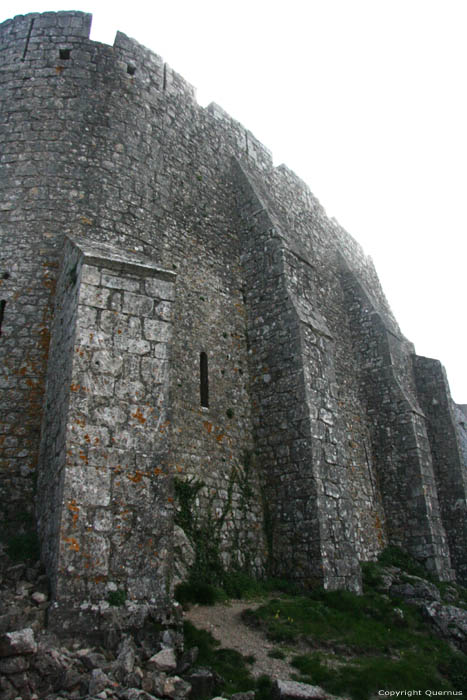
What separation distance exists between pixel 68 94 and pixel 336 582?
10259 mm

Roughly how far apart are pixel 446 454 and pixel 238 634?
11106 millimetres

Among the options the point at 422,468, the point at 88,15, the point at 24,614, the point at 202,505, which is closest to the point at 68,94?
the point at 88,15

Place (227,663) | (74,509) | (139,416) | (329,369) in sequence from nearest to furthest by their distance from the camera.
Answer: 1. (74,509)
2. (227,663)
3. (139,416)
4. (329,369)

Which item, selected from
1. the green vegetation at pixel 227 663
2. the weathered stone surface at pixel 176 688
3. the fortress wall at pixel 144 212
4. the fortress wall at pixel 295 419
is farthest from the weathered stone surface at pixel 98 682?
the fortress wall at pixel 295 419

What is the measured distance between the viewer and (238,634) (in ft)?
22.9

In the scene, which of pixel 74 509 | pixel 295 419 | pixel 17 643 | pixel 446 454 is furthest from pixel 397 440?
pixel 17 643

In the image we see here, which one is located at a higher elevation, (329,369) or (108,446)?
(329,369)

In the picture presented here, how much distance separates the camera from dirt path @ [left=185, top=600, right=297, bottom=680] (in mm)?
6238

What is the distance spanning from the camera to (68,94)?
10875 mm

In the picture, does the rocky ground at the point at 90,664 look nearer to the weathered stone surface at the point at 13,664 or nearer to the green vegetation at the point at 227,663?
the weathered stone surface at the point at 13,664

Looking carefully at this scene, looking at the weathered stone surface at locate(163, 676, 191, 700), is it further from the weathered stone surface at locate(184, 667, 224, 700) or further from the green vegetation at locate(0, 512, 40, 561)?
the green vegetation at locate(0, 512, 40, 561)

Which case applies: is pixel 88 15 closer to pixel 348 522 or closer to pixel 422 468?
pixel 348 522

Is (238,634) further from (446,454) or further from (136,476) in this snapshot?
(446,454)

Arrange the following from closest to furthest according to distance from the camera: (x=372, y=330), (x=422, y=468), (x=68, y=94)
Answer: (x=68, y=94) < (x=422, y=468) < (x=372, y=330)
